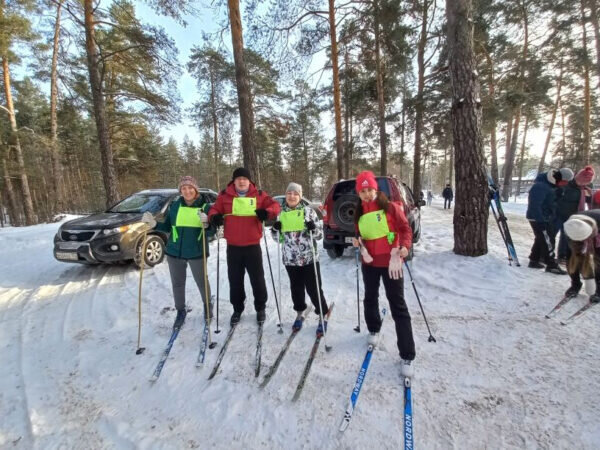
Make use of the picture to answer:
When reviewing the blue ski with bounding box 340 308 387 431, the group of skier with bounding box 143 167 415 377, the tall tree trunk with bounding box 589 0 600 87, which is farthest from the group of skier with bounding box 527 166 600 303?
the tall tree trunk with bounding box 589 0 600 87

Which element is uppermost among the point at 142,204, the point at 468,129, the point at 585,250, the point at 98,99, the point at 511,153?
the point at 98,99

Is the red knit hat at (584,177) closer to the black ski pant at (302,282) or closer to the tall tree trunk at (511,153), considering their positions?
the black ski pant at (302,282)

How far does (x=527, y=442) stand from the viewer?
184 centimetres

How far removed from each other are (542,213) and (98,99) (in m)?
12.5

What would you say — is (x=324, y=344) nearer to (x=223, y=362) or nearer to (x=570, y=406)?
(x=223, y=362)

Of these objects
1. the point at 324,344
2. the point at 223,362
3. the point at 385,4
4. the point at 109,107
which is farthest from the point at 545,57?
the point at 109,107

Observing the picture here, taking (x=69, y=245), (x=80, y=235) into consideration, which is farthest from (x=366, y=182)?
(x=69, y=245)

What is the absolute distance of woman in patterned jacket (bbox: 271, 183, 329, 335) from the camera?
11.2 feet

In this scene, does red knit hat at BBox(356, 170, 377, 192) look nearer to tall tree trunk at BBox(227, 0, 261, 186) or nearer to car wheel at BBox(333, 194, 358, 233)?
car wheel at BBox(333, 194, 358, 233)

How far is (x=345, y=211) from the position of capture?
5688 mm

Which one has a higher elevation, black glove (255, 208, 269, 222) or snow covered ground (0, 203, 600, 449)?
black glove (255, 208, 269, 222)

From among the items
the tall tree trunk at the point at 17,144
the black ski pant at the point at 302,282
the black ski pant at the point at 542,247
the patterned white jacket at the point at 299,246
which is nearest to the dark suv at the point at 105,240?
the patterned white jacket at the point at 299,246

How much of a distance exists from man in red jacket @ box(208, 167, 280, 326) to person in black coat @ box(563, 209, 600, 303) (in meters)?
3.24

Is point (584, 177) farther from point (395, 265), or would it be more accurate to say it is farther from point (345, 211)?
point (395, 265)
